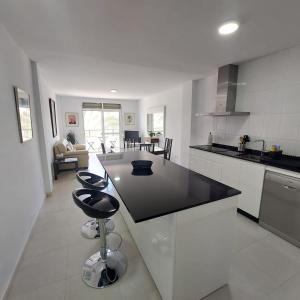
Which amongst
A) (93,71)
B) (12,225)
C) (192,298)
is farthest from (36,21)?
(192,298)

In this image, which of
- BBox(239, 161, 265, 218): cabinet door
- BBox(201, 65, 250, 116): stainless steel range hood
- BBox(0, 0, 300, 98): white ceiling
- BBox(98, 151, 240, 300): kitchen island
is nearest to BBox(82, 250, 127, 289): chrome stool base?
BBox(98, 151, 240, 300): kitchen island

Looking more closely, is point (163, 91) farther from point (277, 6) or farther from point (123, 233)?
point (123, 233)

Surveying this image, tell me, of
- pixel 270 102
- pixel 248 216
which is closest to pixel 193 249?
pixel 248 216

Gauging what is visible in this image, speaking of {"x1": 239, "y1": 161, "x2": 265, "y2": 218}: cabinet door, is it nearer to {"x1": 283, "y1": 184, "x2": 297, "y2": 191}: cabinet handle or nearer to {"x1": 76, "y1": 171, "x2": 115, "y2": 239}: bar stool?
{"x1": 283, "y1": 184, "x2": 297, "y2": 191}: cabinet handle

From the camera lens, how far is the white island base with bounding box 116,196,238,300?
1182 mm

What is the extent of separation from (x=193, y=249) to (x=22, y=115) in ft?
8.15

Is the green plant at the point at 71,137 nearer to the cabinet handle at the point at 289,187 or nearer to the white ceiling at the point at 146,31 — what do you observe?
the white ceiling at the point at 146,31

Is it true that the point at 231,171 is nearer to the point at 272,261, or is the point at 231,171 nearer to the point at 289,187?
the point at 289,187

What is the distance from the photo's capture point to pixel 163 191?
140cm

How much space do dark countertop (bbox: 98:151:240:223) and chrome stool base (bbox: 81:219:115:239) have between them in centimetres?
87

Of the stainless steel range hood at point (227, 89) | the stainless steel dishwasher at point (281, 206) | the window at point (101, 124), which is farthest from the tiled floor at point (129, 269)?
the window at point (101, 124)

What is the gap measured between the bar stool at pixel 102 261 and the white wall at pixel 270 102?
8.50 ft

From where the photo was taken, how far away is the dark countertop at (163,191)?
1.11m

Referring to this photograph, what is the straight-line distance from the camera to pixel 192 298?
1344mm
